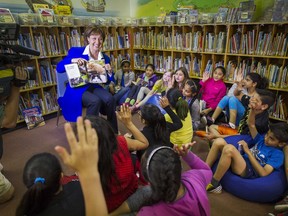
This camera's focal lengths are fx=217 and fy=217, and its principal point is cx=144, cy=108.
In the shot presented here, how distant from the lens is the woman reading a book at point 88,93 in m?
2.59

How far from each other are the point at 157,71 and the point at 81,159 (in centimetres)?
395

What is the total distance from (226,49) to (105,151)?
2981 millimetres

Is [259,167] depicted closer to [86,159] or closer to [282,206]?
[282,206]

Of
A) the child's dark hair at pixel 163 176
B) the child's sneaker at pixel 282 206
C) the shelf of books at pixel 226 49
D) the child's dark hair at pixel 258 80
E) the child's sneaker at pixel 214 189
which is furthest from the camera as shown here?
the shelf of books at pixel 226 49

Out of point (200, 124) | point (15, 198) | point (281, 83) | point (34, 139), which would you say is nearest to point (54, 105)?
point (34, 139)

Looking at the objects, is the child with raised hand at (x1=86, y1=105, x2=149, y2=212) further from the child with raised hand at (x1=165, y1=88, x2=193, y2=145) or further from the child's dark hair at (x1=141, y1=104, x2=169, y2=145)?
the child with raised hand at (x1=165, y1=88, x2=193, y2=145)

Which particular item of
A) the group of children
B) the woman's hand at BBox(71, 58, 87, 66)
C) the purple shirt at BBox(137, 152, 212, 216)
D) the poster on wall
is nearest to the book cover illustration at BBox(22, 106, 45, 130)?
the woman's hand at BBox(71, 58, 87, 66)

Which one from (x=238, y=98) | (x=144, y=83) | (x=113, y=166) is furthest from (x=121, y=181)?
(x=144, y=83)

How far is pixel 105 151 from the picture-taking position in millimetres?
996

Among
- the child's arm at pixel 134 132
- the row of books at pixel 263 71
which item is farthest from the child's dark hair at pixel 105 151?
the row of books at pixel 263 71

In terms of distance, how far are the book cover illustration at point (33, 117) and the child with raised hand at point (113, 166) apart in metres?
2.49

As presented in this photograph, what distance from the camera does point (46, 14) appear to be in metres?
3.21

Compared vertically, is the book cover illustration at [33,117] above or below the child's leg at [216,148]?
below

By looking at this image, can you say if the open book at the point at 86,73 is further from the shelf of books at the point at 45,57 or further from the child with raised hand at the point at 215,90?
the child with raised hand at the point at 215,90
